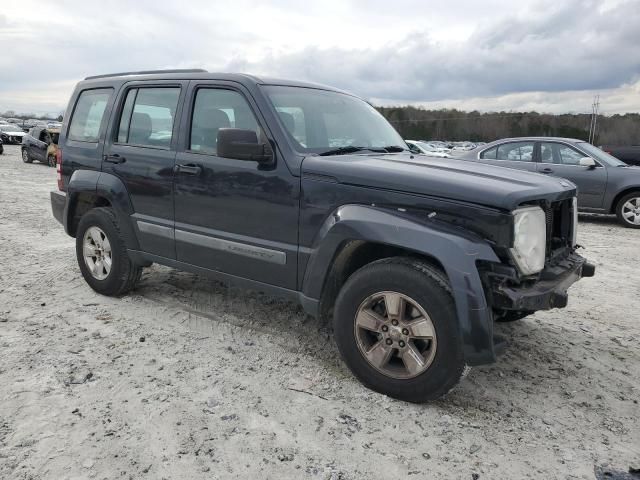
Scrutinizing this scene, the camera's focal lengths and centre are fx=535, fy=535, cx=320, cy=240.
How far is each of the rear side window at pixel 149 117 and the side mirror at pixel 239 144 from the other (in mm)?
983

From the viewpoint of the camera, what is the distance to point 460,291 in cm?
290

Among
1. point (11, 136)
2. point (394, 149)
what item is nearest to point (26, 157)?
point (11, 136)

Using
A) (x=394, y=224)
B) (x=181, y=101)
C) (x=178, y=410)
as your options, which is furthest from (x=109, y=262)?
(x=394, y=224)

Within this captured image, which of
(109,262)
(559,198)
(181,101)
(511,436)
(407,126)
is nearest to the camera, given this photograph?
(511,436)

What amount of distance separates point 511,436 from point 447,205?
133 cm

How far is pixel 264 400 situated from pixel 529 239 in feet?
6.00

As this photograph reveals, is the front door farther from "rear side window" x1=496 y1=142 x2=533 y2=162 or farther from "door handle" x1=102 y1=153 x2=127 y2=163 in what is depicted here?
"rear side window" x1=496 y1=142 x2=533 y2=162

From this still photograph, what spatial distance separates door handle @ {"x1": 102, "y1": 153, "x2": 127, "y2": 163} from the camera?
4684 millimetres

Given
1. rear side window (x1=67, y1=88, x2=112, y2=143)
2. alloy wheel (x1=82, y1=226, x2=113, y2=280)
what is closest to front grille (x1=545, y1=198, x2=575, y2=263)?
alloy wheel (x1=82, y1=226, x2=113, y2=280)

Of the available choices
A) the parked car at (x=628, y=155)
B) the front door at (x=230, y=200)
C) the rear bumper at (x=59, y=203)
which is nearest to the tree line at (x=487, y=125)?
the parked car at (x=628, y=155)

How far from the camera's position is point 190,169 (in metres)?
4.14

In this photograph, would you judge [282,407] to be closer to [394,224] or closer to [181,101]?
[394,224]

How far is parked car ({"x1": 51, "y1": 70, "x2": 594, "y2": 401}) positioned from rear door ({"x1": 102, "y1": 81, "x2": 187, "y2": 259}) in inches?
0.6

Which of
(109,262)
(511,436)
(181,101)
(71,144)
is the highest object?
(181,101)
